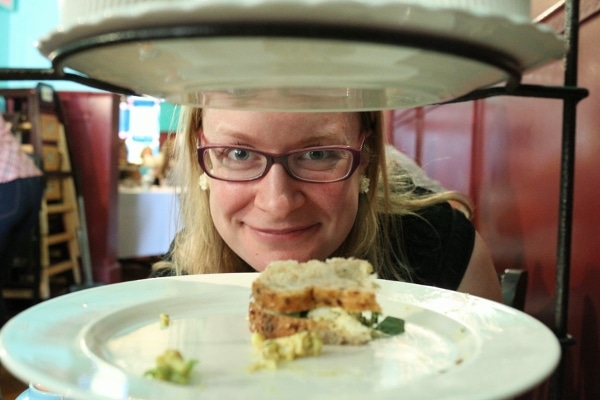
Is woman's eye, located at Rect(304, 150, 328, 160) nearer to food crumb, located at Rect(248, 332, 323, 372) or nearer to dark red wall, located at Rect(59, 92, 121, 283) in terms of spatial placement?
food crumb, located at Rect(248, 332, 323, 372)

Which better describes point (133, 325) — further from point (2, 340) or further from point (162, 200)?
point (162, 200)

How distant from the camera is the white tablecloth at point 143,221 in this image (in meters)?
4.56

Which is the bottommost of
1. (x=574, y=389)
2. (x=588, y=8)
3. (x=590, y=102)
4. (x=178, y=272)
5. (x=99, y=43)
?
(x=574, y=389)

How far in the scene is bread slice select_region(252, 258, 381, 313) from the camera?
66 cm

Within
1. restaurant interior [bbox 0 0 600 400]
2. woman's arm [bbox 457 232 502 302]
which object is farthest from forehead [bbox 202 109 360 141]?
woman's arm [bbox 457 232 502 302]

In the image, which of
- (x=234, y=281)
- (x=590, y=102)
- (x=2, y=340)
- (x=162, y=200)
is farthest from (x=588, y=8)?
(x=162, y=200)

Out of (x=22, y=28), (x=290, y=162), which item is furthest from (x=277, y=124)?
(x=22, y=28)

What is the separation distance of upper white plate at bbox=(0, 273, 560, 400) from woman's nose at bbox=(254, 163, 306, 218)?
215 mm

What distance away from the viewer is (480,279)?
140 cm

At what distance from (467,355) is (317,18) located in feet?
1.19

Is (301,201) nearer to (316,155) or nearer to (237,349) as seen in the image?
(316,155)

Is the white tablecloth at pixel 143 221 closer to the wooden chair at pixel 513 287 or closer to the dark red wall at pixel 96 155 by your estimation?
the dark red wall at pixel 96 155

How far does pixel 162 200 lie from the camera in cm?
453

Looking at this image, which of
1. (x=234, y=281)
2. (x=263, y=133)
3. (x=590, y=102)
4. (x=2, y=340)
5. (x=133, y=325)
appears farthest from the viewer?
(x=590, y=102)
